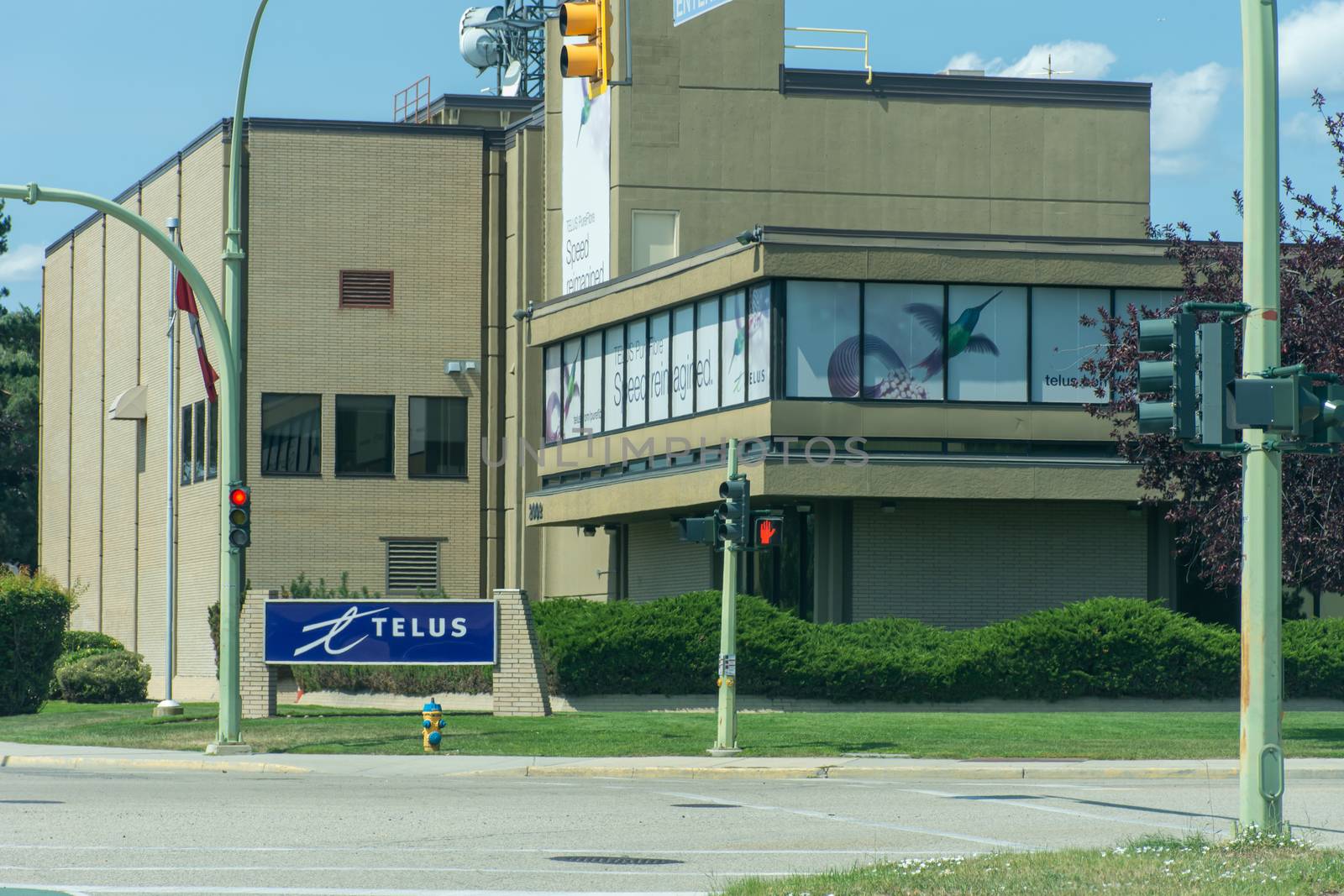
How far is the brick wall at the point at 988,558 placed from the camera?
1415 inches

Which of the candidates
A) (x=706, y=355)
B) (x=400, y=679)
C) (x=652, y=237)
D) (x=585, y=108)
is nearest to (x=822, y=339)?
(x=706, y=355)

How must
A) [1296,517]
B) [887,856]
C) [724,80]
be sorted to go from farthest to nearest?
[724,80]
[1296,517]
[887,856]

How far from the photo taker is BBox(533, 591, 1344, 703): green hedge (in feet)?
107

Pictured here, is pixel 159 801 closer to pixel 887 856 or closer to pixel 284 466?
pixel 887 856

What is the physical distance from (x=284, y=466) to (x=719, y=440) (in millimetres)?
14222

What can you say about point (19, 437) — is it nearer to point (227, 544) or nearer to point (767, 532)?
point (227, 544)

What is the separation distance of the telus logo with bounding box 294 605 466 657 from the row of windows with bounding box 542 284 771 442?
7633 mm

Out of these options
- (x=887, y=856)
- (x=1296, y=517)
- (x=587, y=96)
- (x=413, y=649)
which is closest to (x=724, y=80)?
(x=587, y=96)

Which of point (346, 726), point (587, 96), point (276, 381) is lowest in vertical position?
point (346, 726)

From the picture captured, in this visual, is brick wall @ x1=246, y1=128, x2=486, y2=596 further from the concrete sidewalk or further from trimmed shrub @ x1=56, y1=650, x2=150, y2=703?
the concrete sidewalk

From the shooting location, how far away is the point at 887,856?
1338 cm

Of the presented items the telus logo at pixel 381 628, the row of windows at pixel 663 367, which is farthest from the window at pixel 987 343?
the telus logo at pixel 381 628

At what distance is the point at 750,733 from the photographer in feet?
87.5

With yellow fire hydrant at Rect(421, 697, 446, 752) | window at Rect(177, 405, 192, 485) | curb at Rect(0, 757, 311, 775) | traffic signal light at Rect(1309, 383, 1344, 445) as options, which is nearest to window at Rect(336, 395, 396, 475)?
window at Rect(177, 405, 192, 485)
